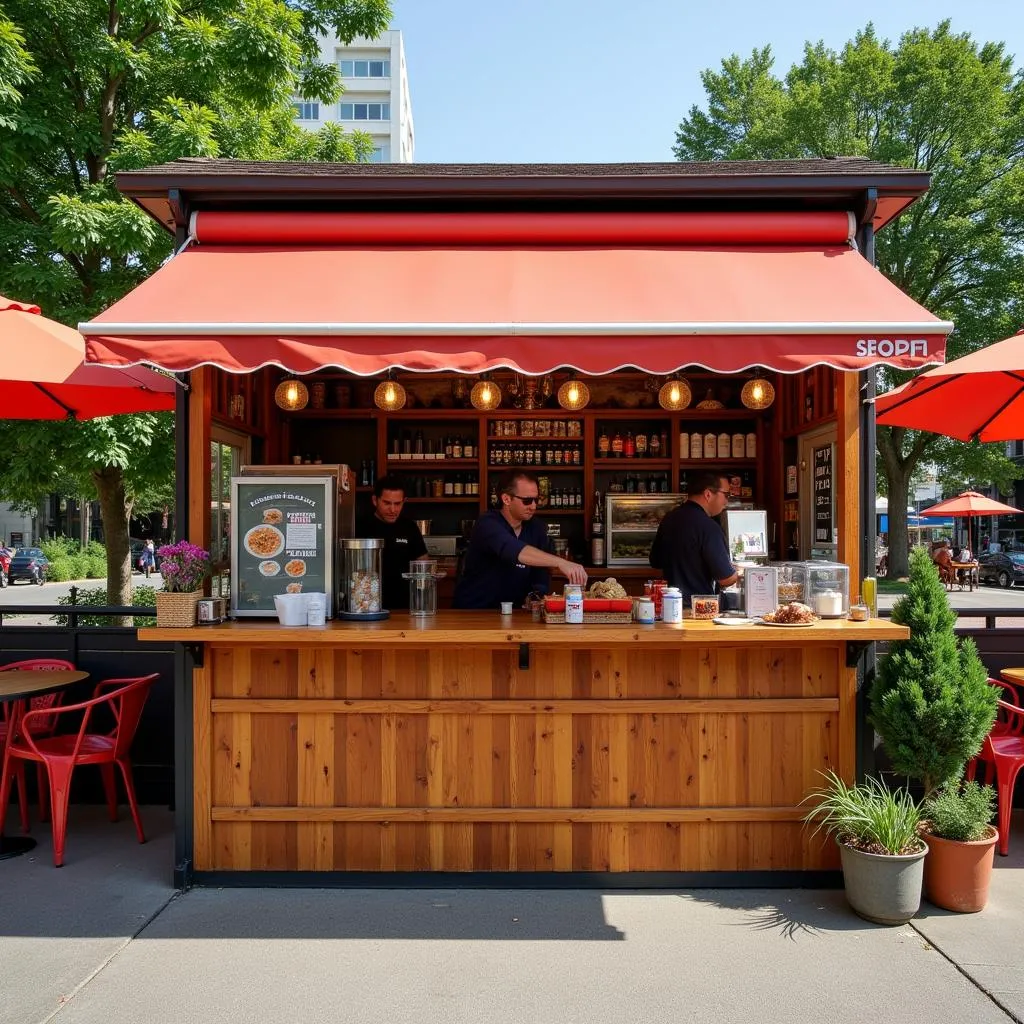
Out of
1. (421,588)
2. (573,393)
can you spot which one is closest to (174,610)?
(421,588)

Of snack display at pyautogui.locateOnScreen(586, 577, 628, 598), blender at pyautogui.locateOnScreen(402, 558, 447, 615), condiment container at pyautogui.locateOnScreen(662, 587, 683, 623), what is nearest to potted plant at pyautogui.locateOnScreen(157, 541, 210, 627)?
blender at pyautogui.locateOnScreen(402, 558, 447, 615)

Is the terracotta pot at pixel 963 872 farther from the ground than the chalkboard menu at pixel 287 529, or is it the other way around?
the chalkboard menu at pixel 287 529

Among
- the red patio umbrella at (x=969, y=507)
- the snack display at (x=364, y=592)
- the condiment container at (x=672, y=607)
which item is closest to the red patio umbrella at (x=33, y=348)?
the snack display at (x=364, y=592)

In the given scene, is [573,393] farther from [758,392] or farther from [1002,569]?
[1002,569]

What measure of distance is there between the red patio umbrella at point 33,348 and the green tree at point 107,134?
2409 millimetres

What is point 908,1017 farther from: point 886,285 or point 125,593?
point 125,593

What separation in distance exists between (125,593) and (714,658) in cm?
758

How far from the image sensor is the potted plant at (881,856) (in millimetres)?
3676

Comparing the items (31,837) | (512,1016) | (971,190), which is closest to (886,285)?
(512,1016)

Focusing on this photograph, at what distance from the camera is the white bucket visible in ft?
13.5

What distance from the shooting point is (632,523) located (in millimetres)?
8516

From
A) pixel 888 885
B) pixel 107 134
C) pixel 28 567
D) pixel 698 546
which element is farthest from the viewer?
pixel 28 567

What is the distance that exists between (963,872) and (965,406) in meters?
3.22

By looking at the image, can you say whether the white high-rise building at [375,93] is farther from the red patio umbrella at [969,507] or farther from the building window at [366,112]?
the red patio umbrella at [969,507]
